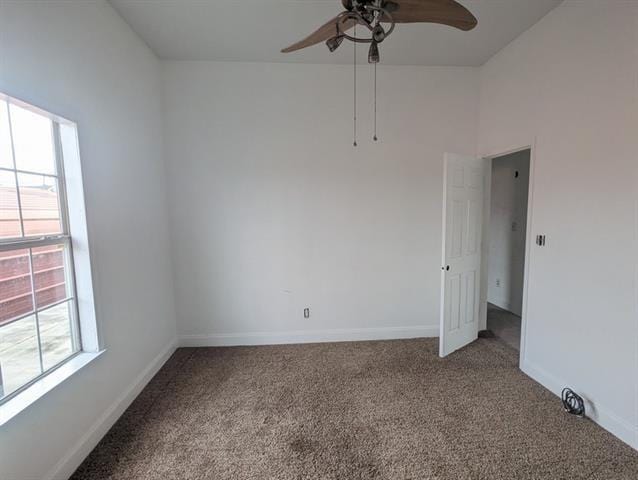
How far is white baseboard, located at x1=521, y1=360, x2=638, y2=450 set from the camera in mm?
1741

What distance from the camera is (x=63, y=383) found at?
5.17 ft

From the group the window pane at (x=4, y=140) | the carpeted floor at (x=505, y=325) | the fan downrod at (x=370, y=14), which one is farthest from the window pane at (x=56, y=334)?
the carpeted floor at (x=505, y=325)

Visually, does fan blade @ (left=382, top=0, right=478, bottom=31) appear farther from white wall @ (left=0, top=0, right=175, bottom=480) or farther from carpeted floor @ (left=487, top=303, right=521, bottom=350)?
carpeted floor @ (left=487, top=303, right=521, bottom=350)

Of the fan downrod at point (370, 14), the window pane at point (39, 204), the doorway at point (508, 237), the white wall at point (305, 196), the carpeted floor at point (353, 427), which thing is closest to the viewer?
the fan downrod at point (370, 14)

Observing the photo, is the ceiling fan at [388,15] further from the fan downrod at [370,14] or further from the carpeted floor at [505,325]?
the carpeted floor at [505,325]

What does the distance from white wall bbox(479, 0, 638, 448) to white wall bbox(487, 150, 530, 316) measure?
5.22ft

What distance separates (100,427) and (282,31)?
324 cm

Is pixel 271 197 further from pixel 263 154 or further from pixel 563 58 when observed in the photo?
pixel 563 58

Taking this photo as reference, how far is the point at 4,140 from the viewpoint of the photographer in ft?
4.61

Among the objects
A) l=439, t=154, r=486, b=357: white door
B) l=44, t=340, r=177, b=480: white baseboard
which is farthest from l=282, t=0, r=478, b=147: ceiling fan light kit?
l=44, t=340, r=177, b=480: white baseboard

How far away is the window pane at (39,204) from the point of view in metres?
1.51

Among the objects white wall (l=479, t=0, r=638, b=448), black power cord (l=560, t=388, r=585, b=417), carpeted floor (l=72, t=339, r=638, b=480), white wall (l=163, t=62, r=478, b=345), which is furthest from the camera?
white wall (l=163, t=62, r=478, b=345)

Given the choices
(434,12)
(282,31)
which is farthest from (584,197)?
(282,31)

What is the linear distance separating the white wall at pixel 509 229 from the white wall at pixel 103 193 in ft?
13.7
